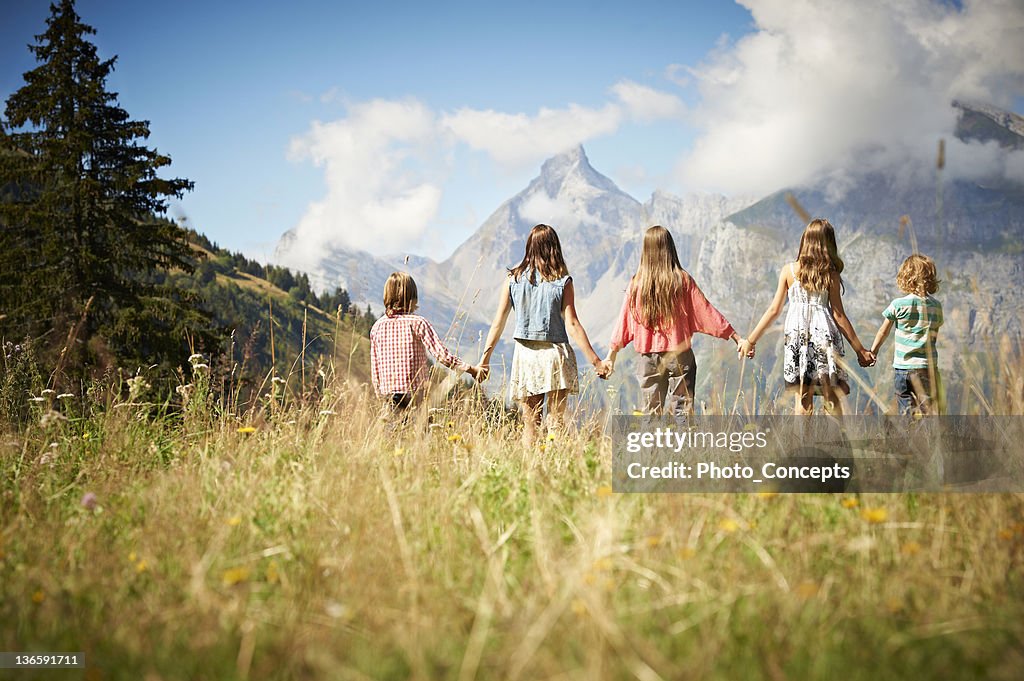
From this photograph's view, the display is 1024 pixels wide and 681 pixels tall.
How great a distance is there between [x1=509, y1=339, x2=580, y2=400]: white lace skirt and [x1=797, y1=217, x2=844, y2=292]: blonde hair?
1.83m

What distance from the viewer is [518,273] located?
5645mm

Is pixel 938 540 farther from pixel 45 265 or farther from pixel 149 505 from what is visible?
pixel 45 265

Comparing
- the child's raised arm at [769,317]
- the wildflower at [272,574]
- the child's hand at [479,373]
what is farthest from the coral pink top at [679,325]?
the wildflower at [272,574]

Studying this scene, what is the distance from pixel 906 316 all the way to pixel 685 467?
3.37 m

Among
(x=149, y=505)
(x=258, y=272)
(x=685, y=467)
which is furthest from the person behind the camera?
(x=258, y=272)

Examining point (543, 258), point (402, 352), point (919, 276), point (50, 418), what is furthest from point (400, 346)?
point (919, 276)

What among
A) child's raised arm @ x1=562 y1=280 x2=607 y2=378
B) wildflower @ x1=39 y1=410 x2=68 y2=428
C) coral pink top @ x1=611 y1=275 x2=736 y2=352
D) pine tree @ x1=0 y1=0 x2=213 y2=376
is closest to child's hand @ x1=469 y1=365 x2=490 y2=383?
child's raised arm @ x1=562 y1=280 x2=607 y2=378

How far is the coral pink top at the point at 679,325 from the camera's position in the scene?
552 cm

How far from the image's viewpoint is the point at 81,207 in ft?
74.2

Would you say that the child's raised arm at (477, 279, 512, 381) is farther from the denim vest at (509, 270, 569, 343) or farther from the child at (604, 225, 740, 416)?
the child at (604, 225, 740, 416)

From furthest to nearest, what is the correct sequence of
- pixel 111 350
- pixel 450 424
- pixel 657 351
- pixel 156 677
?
1. pixel 111 350
2. pixel 657 351
3. pixel 450 424
4. pixel 156 677

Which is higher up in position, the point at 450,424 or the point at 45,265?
the point at 45,265

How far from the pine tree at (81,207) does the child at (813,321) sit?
19.6 metres

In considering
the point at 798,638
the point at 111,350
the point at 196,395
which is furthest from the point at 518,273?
the point at 111,350
